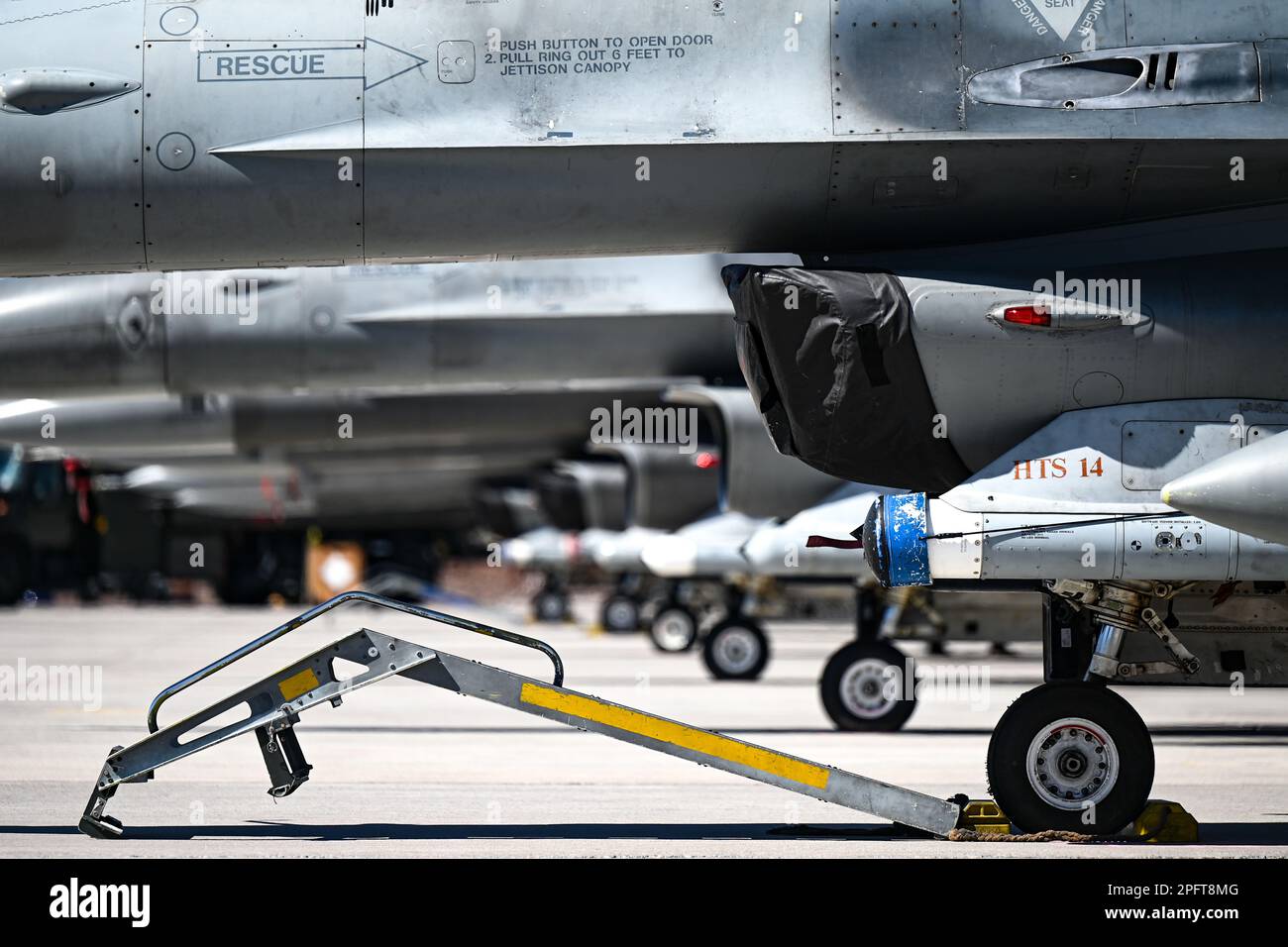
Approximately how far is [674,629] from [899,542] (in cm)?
1912

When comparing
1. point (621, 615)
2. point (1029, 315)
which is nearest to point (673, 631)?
point (621, 615)

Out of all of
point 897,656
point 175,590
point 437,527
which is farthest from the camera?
point 437,527

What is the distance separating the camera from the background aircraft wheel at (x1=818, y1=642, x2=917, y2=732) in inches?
527

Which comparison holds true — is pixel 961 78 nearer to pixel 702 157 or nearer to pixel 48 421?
pixel 702 157

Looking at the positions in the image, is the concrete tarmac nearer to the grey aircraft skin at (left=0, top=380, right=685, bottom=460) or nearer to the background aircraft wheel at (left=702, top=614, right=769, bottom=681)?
the background aircraft wheel at (left=702, top=614, right=769, bottom=681)

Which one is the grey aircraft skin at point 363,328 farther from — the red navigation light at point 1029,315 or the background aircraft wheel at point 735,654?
the red navigation light at point 1029,315

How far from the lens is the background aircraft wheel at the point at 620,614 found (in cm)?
3300

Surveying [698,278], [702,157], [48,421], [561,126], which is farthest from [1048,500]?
[48,421]

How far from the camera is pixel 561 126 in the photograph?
7742 mm

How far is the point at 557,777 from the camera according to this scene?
1050cm

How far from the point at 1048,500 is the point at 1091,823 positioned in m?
1.49

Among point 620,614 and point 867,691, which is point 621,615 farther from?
point 867,691

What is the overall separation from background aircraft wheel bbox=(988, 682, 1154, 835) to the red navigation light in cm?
178

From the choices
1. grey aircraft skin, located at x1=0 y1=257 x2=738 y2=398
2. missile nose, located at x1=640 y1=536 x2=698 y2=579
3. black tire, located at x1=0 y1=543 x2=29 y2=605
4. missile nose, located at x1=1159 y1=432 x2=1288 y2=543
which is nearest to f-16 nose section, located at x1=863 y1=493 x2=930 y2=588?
missile nose, located at x1=1159 y1=432 x2=1288 y2=543
